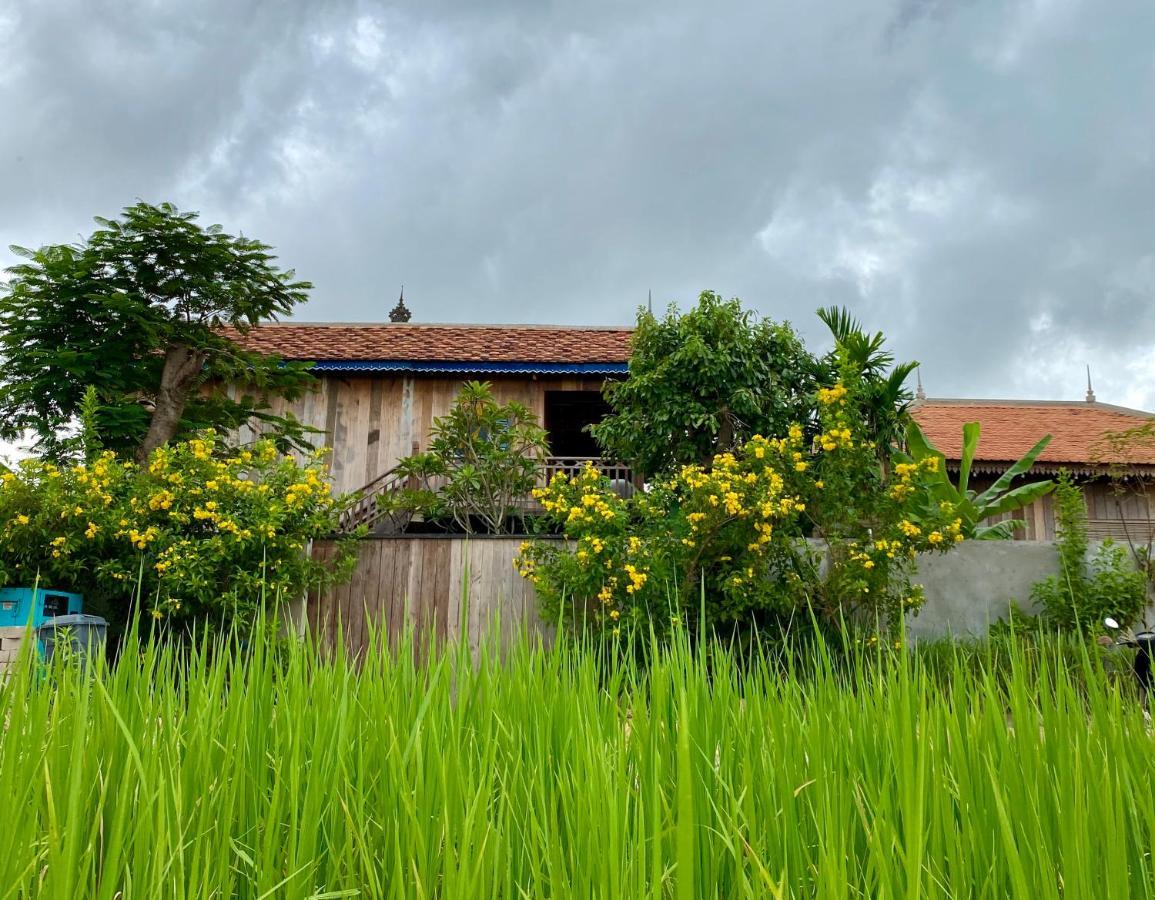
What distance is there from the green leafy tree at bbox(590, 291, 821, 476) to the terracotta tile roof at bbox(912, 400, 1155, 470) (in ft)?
20.0

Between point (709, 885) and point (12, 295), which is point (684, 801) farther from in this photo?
point (12, 295)

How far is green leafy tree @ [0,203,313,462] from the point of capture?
27.9 ft

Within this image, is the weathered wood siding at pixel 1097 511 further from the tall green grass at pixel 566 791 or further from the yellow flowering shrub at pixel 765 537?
the tall green grass at pixel 566 791

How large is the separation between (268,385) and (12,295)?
2.84 metres

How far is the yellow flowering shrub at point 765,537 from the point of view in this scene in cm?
677

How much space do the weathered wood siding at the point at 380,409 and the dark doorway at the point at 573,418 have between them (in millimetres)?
456

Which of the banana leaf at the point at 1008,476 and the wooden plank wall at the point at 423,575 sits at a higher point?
the banana leaf at the point at 1008,476

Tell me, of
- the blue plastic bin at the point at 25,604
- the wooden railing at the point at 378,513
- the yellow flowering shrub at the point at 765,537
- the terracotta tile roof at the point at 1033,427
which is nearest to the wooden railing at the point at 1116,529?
the terracotta tile roof at the point at 1033,427

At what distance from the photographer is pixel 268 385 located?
9.98 m

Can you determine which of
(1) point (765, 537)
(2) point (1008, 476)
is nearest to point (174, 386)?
(1) point (765, 537)

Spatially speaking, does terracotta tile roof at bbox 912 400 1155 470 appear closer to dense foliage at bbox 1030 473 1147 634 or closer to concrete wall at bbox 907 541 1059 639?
dense foliage at bbox 1030 473 1147 634


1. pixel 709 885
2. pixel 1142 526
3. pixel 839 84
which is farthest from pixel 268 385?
pixel 1142 526

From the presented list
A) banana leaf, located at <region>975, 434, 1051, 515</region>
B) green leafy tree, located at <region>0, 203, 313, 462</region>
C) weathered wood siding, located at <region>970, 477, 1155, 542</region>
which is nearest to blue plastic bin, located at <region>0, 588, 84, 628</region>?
green leafy tree, located at <region>0, 203, 313, 462</region>

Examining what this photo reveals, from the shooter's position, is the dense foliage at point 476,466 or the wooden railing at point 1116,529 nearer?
the dense foliage at point 476,466
